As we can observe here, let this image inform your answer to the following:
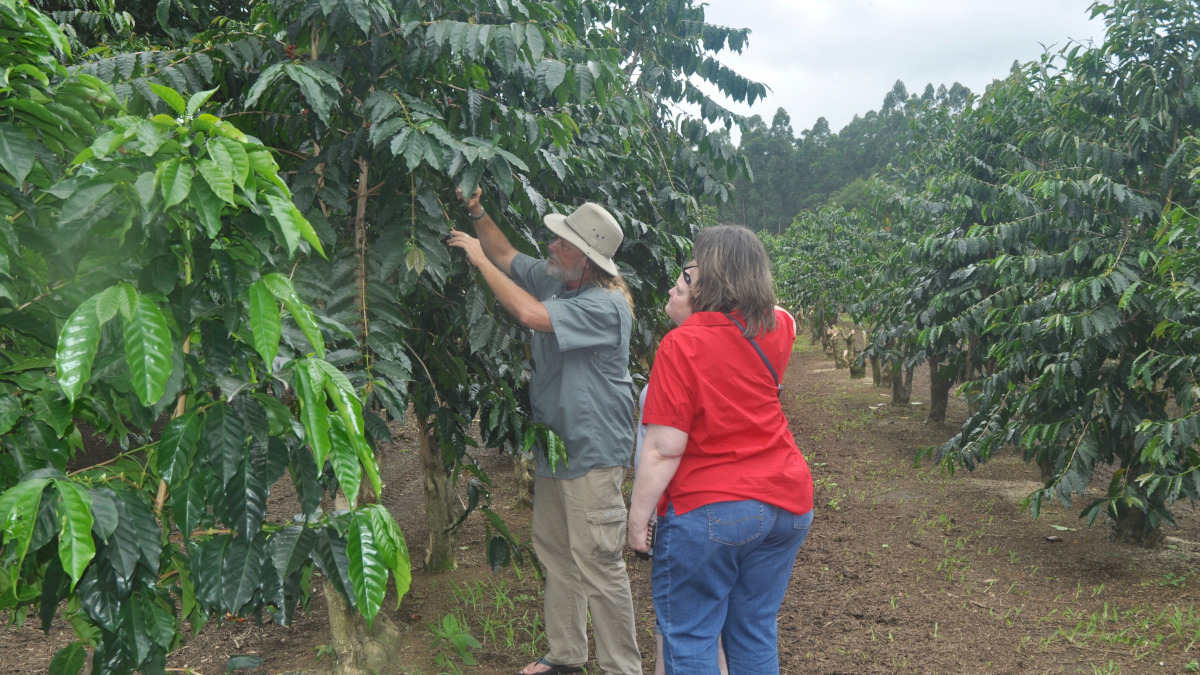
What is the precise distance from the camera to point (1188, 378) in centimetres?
441

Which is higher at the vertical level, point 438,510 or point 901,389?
point 901,389

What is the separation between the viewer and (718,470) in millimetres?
2486

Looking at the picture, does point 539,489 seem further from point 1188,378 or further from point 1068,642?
point 1188,378

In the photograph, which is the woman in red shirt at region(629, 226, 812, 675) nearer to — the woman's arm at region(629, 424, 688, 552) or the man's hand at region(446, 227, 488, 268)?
the woman's arm at region(629, 424, 688, 552)

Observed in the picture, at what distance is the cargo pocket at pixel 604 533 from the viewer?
330 cm

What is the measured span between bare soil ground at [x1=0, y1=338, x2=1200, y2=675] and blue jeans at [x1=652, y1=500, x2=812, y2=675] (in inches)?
57.8

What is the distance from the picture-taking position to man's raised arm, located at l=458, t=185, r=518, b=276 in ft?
9.89

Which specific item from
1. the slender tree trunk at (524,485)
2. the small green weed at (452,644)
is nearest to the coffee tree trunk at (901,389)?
the slender tree trunk at (524,485)

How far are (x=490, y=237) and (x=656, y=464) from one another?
1.16 m

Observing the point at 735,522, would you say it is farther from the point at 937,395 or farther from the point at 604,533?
the point at 937,395

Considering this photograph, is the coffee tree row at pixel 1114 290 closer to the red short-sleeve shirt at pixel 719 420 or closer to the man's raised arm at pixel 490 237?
the red short-sleeve shirt at pixel 719 420

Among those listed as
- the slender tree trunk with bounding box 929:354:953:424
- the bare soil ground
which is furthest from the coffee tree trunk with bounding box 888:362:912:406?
the bare soil ground

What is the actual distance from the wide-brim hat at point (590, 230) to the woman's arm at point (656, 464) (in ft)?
2.96

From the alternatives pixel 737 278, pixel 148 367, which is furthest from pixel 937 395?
pixel 148 367
